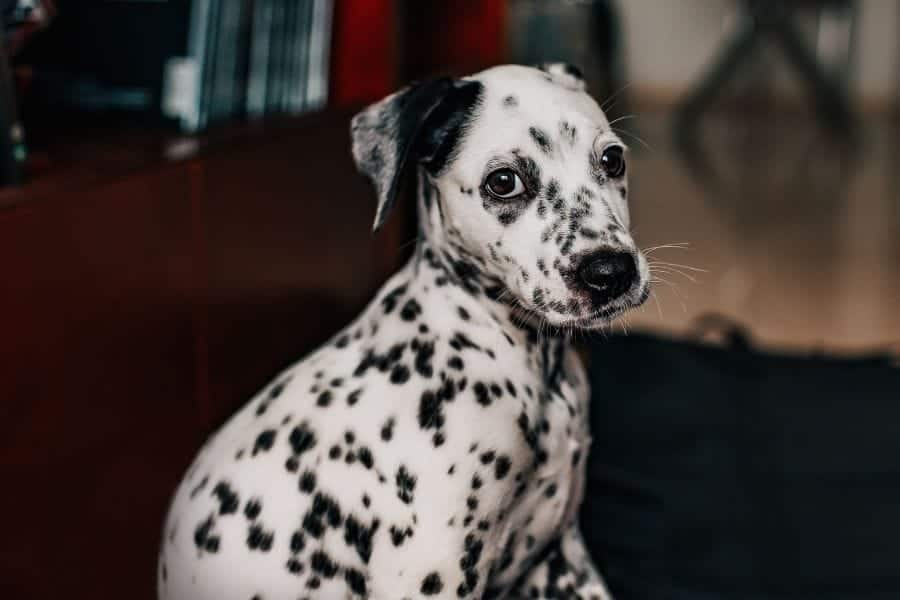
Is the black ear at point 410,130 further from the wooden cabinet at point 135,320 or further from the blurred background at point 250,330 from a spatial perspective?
the wooden cabinet at point 135,320

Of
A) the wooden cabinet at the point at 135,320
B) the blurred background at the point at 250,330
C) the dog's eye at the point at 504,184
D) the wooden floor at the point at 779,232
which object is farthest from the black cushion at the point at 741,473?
the dog's eye at the point at 504,184

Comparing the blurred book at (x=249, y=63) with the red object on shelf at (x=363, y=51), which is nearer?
the blurred book at (x=249, y=63)

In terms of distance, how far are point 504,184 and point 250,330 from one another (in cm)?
66

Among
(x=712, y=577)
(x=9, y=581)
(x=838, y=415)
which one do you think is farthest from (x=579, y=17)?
(x=9, y=581)

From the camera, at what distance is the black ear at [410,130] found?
119cm

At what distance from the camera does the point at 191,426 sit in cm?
153

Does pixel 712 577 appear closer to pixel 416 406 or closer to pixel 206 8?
pixel 416 406

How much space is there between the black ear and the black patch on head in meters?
0.09

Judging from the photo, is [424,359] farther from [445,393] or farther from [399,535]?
[399,535]

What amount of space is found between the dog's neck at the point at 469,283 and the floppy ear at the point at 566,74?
8.3 inches

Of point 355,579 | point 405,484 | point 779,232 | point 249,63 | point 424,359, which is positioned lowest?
point 779,232

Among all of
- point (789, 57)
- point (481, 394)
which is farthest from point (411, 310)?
point (789, 57)

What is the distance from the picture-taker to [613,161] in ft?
3.98

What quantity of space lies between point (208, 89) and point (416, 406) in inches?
33.7
